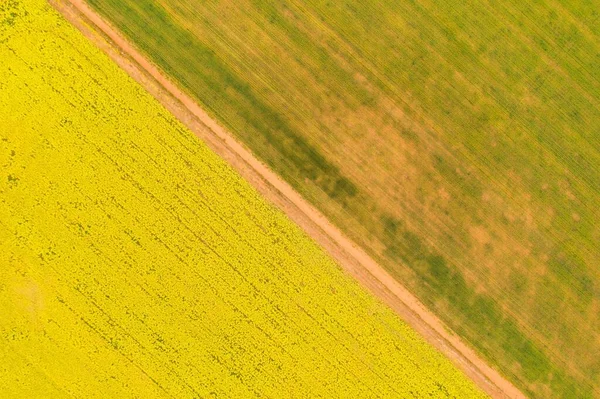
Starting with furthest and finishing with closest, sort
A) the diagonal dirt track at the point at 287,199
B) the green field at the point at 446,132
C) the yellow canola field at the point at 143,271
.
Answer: the green field at the point at 446,132
the diagonal dirt track at the point at 287,199
the yellow canola field at the point at 143,271

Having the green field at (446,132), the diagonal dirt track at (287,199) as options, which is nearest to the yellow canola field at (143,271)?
the diagonal dirt track at (287,199)

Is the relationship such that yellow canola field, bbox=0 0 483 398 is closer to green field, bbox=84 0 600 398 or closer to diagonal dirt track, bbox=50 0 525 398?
diagonal dirt track, bbox=50 0 525 398

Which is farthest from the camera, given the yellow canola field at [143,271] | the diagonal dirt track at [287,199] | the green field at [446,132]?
the green field at [446,132]

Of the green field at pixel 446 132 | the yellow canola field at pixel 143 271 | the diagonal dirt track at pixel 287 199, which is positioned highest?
the green field at pixel 446 132

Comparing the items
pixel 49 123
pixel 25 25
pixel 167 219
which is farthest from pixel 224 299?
pixel 25 25

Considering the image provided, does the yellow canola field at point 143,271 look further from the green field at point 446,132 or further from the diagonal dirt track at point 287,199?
the green field at point 446,132

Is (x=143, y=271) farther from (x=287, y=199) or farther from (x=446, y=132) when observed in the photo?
(x=446, y=132)

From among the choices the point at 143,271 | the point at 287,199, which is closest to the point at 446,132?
the point at 287,199

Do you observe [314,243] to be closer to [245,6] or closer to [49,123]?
[245,6]
